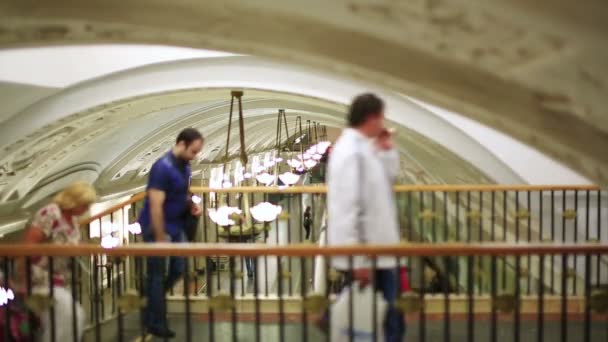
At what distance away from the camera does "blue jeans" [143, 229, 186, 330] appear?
4383 millimetres

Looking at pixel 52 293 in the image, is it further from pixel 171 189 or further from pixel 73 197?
pixel 171 189

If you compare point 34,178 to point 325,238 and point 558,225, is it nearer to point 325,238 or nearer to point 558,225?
point 325,238

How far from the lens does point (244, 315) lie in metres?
5.56

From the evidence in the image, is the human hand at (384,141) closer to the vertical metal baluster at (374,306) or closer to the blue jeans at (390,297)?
the vertical metal baluster at (374,306)

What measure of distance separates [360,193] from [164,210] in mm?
1883

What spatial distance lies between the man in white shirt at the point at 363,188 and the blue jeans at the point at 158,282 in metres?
1.51

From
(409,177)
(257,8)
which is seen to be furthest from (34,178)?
(409,177)

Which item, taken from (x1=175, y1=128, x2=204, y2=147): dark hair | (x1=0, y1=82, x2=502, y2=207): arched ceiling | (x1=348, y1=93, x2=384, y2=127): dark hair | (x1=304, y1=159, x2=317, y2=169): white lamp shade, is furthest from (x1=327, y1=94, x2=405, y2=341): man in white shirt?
(x1=304, y1=159, x2=317, y2=169): white lamp shade

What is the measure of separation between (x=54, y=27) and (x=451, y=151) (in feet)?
17.9

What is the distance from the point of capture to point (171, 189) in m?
4.46

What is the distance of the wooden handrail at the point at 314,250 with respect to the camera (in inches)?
131

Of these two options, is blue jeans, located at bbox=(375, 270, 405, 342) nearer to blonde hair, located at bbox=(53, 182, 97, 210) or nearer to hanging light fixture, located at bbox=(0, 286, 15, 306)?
blonde hair, located at bbox=(53, 182, 97, 210)

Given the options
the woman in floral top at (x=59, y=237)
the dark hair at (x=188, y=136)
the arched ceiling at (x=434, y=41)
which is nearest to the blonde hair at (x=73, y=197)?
the woman in floral top at (x=59, y=237)

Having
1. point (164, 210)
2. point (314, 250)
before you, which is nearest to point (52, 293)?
point (164, 210)
